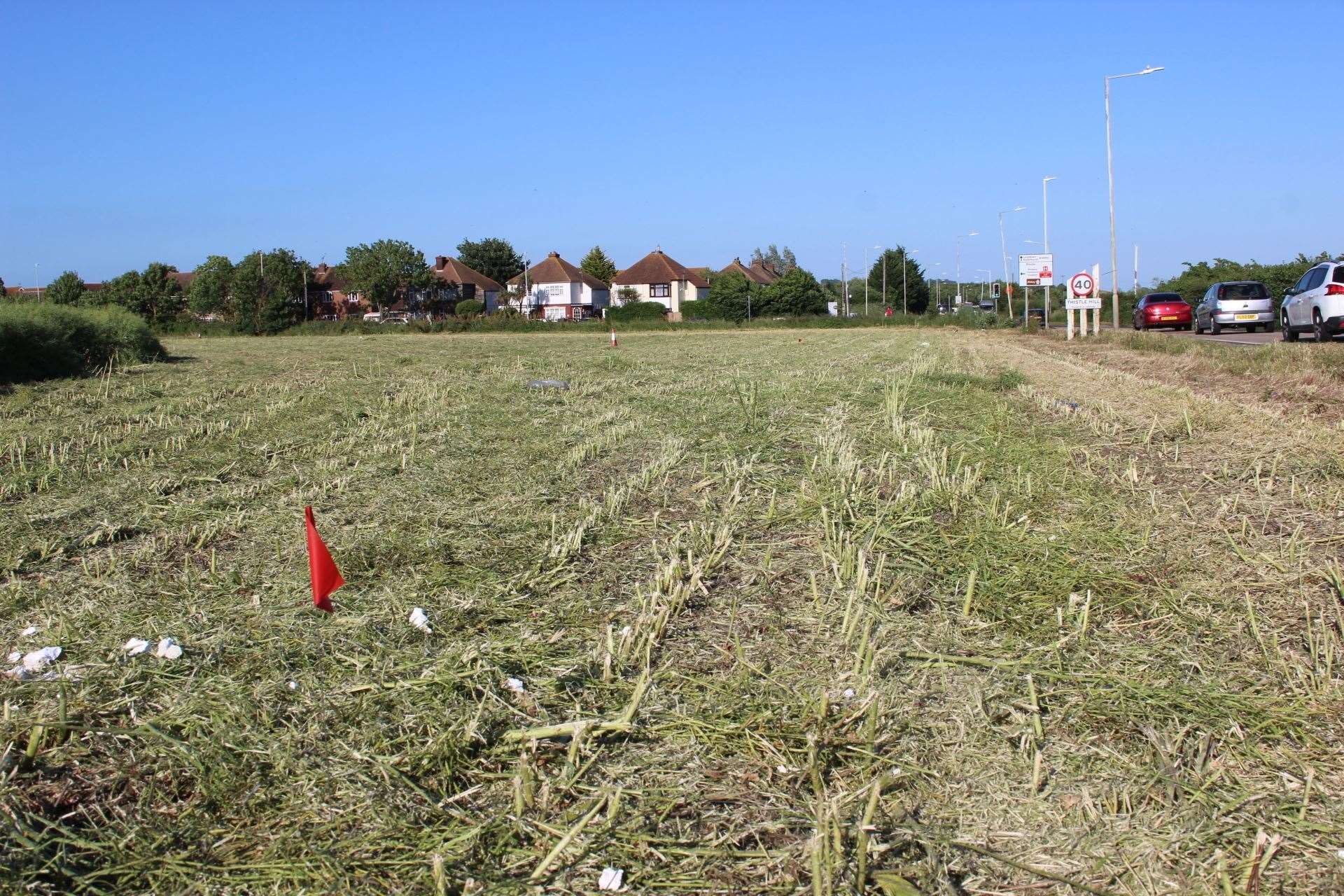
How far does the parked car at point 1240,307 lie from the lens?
29.3 metres

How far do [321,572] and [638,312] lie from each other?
82.3 m

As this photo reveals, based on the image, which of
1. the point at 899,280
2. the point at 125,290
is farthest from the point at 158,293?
the point at 899,280

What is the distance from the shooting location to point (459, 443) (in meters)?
8.94

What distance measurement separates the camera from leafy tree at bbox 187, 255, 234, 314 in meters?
82.3

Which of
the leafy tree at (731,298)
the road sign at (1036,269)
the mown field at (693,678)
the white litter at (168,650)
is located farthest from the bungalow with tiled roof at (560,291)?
the white litter at (168,650)

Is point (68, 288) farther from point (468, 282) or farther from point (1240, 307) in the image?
point (1240, 307)

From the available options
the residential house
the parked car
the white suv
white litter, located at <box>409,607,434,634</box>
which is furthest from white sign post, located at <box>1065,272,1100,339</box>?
the residential house

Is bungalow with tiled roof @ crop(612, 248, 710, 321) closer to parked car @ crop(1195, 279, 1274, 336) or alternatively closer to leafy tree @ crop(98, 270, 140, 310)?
leafy tree @ crop(98, 270, 140, 310)

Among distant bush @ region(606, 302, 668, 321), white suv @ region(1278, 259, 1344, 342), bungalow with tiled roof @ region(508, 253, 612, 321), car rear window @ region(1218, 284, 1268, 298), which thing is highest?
bungalow with tiled roof @ region(508, 253, 612, 321)

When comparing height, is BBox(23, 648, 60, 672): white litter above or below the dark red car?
below

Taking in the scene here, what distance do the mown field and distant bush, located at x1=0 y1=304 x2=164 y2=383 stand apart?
10.5 metres

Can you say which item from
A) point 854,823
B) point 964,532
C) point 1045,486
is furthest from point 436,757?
point 1045,486

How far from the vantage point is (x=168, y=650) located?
3.57 meters

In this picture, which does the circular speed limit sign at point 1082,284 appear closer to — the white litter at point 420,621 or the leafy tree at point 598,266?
the white litter at point 420,621
